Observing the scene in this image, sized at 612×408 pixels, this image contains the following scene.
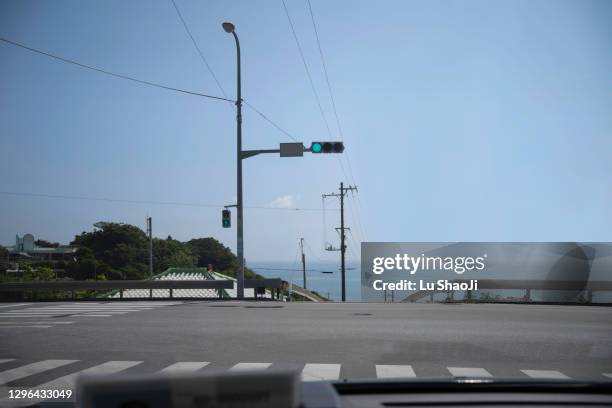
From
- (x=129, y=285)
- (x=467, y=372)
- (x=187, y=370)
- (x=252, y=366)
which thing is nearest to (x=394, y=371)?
(x=467, y=372)

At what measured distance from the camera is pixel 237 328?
1104 cm

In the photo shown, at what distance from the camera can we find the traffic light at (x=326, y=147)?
1823 cm

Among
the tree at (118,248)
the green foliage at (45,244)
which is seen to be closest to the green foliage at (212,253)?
the tree at (118,248)

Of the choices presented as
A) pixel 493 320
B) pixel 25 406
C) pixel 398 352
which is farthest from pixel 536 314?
pixel 25 406

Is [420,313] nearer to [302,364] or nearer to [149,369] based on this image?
[302,364]

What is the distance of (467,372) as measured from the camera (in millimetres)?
6758

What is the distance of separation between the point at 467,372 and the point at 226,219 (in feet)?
53.6

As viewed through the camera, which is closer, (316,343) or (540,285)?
(316,343)

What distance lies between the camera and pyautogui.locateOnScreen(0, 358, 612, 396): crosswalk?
6.45 m

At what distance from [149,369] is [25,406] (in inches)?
72.0

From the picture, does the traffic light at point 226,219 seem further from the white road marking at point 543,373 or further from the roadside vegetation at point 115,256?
the roadside vegetation at point 115,256

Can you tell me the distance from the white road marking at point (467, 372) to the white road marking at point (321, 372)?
5.49 feet

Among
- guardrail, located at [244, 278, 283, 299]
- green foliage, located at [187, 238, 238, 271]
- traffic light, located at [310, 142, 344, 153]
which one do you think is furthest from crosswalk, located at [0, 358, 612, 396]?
green foliage, located at [187, 238, 238, 271]

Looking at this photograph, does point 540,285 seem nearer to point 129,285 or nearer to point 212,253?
point 129,285
